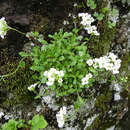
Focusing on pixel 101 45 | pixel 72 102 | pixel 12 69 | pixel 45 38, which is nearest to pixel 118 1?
pixel 101 45

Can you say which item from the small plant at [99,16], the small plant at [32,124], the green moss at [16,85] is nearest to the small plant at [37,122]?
the small plant at [32,124]

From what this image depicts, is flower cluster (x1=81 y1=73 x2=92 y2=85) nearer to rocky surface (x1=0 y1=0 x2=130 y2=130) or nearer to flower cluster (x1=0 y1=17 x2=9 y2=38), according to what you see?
rocky surface (x1=0 y1=0 x2=130 y2=130)

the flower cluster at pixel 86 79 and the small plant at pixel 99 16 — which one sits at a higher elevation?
the small plant at pixel 99 16

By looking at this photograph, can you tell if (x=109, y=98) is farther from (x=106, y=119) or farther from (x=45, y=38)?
(x=45, y=38)

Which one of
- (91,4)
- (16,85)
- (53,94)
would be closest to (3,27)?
(16,85)

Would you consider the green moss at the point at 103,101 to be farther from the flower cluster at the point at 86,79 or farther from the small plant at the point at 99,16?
the small plant at the point at 99,16

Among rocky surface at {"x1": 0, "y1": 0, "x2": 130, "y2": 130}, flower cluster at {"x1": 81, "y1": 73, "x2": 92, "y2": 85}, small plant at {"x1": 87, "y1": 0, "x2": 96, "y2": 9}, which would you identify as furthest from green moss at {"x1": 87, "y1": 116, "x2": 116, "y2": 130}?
small plant at {"x1": 87, "y1": 0, "x2": 96, "y2": 9}

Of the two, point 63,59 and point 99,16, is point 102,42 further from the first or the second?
point 63,59

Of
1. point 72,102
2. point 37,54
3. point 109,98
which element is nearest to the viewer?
point 37,54
